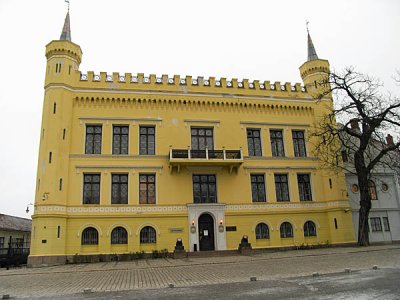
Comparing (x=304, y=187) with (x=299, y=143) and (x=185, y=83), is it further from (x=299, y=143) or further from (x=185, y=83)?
(x=185, y=83)

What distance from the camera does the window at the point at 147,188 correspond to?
2636cm

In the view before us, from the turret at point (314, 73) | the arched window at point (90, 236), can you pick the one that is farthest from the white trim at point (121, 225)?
the turret at point (314, 73)

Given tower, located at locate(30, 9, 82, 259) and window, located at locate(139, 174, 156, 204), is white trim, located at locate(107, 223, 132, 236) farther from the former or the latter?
tower, located at locate(30, 9, 82, 259)

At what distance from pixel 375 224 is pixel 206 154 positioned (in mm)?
15809

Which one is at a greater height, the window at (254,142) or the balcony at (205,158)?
the window at (254,142)

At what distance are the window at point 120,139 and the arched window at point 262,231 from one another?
11.7m

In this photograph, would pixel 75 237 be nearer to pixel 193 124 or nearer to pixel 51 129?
pixel 51 129

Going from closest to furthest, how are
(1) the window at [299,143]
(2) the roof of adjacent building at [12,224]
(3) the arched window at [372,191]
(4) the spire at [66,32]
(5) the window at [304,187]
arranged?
(4) the spire at [66,32]
(5) the window at [304,187]
(1) the window at [299,143]
(3) the arched window at [372,191]
(2) the roof of adjacent building at [12,224]

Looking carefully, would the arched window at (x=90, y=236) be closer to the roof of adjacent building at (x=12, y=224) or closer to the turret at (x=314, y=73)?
the roof of adjacent building at (x=12, y=224)

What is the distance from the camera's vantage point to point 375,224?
98.4ft

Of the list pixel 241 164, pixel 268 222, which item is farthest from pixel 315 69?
pixel 268 222

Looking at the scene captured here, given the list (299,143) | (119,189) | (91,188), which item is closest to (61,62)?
(91,188)

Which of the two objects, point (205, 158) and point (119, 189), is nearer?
point (119, 189)

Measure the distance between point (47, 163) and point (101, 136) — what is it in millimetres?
4318
